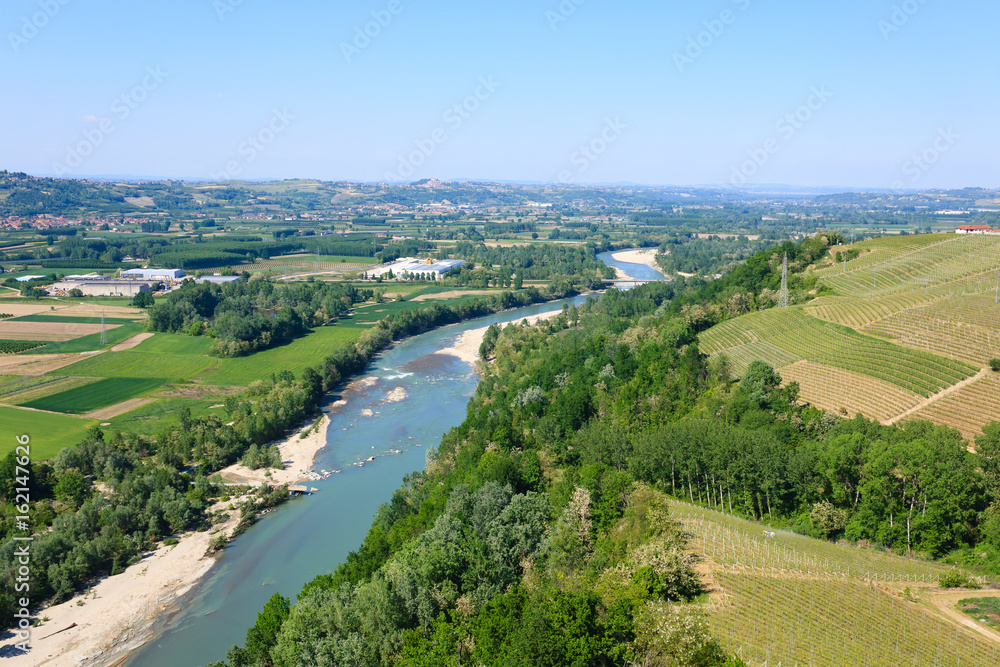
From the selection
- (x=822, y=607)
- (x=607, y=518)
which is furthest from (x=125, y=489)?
(x=822, y=607)

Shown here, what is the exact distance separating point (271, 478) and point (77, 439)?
12.1 meters

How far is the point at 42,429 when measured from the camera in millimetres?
42438

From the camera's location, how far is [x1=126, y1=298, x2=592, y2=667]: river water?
2727 centimetres

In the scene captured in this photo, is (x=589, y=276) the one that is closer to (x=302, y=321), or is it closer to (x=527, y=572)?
(x=302, y=321)

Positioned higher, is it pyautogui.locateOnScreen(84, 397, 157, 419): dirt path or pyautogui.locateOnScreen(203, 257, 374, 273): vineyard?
pyautogui.locateOnScreen(203, 257, 374, 273): vineyard

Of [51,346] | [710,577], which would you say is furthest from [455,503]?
[51,346]

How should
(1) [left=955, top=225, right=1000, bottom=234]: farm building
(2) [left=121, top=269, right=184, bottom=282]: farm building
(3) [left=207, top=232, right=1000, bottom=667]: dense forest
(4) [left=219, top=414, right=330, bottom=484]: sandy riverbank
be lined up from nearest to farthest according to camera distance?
1. (3) [left=207, top=232, right=1000, bottom=667]: dense forest
2. (4) [left=219, top=414, right=330, bottom=484]: sandy riverbank
3. (1) [left=955, top=225, right=1000, bottom=234]: farm building
4. (2) [left=121, top=269, right=184, bottom=282]: farm building

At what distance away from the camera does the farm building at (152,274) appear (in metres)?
102

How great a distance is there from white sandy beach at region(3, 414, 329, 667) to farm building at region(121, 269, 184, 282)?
77.8 m

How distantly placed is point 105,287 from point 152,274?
1094 cm

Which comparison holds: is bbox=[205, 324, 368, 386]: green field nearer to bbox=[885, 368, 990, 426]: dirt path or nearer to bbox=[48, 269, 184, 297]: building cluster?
bbox=[48, 269, 184, 297]: building cluster

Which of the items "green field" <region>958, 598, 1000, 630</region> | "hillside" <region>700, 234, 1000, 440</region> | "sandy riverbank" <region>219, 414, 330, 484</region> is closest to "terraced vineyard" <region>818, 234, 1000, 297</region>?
"hillside" <region>700, 234, 1000, 440</region>

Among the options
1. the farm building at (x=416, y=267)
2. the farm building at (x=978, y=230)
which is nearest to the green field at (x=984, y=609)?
the farm building at (x=978, y=230)

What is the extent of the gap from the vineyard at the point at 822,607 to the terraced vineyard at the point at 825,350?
12282 millimetres
